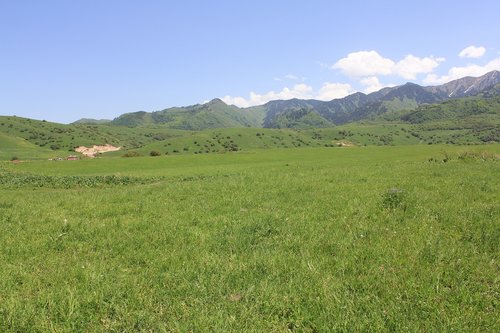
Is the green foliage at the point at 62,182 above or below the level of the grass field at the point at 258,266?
below

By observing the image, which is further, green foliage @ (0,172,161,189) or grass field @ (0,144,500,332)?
green foliage @ (0,172,161,189)

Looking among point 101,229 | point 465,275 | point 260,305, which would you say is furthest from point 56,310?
point 465,275

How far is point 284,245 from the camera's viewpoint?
37.5 ft

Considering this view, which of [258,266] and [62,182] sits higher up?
[258,266]

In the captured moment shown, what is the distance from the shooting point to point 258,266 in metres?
9.72

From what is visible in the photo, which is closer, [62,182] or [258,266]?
[258,266]

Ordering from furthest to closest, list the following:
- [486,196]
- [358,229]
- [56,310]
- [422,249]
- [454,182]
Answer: [454,182]
[486,196]
[358,229]
[422,249]
[56,310]

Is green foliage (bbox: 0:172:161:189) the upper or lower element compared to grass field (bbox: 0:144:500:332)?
lower

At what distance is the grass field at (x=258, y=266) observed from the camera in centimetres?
715

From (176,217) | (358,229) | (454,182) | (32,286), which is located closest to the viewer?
(32,286)

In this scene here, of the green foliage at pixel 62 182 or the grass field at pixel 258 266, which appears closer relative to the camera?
the grass field at pixel 258 266

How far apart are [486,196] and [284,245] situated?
Result: 37.6ft

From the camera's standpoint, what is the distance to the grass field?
23.5 feet

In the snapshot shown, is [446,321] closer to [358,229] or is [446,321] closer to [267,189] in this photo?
[358,229]
